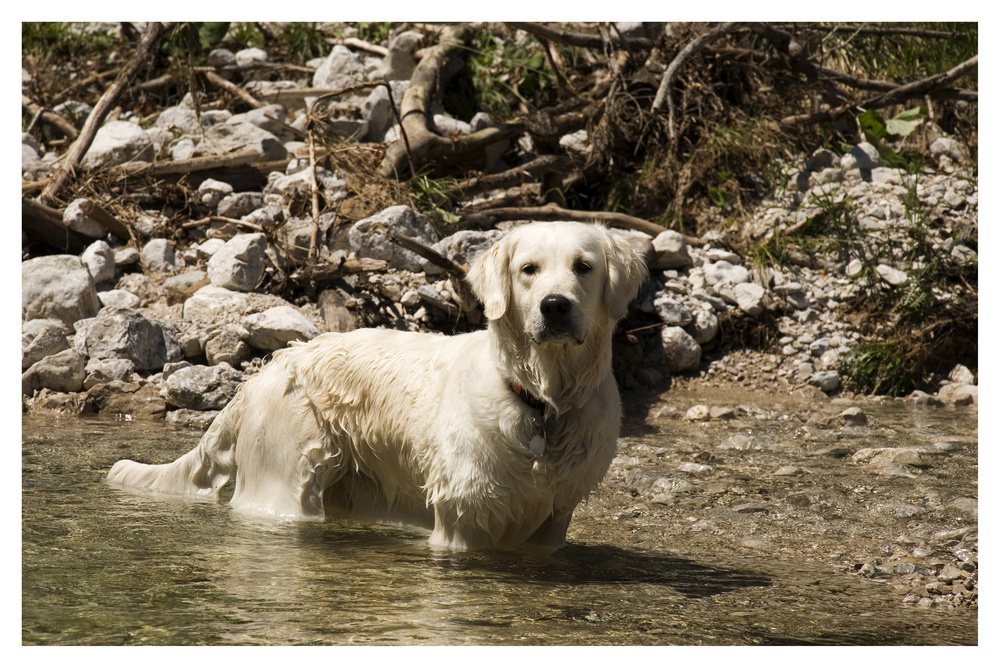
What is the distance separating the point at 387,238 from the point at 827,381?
173 inches

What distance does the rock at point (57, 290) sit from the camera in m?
8.41

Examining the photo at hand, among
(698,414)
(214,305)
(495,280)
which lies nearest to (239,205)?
(214,305)

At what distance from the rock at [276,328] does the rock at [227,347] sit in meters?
0.10

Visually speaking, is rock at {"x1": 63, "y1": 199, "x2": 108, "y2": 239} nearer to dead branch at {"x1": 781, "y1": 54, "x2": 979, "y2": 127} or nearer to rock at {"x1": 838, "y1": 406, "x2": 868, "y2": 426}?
rock at {"x1": 838, "y1": 406, "x2": 868, "y2": 426}

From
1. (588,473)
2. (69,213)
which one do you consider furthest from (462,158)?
(588,473)

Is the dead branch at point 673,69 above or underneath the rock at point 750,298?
above

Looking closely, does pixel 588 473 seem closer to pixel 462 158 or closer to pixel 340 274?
pixel 340 274

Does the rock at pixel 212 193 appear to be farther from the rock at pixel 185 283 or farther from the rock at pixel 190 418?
the rock at pixel 190 418

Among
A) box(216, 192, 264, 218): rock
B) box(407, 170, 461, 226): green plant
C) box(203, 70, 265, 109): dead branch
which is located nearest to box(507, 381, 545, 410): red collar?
box(407, 170, 461, 226): green plant

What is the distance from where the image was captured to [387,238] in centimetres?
910

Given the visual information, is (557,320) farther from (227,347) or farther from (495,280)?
(227,347)

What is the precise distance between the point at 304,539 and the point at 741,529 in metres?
2.43

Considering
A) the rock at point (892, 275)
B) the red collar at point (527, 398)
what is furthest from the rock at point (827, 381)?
the red collar at point (527, 398)

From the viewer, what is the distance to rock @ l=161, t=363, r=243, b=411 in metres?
7.64
